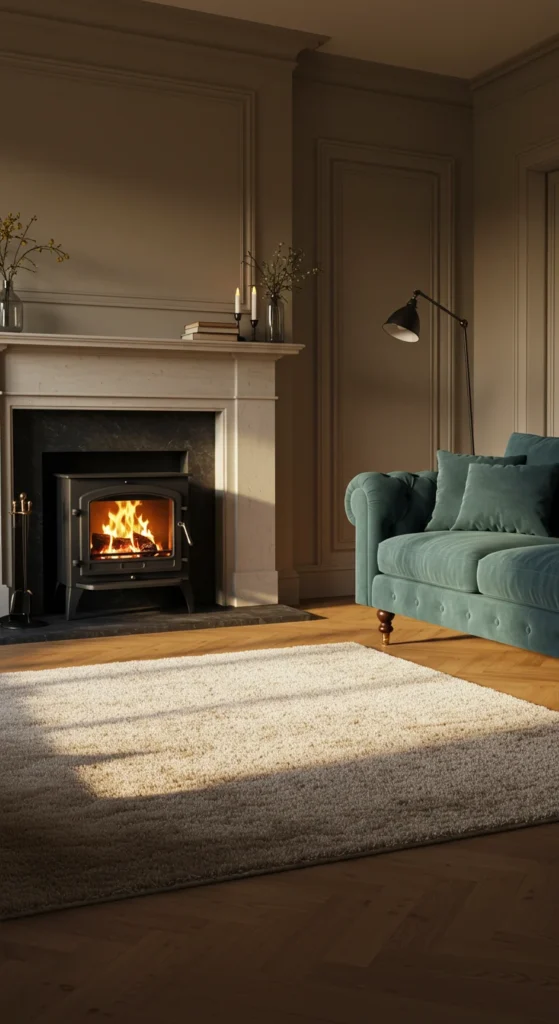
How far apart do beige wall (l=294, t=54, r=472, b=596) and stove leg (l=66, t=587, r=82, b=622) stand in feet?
4.75

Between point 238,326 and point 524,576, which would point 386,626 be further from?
point 238,326

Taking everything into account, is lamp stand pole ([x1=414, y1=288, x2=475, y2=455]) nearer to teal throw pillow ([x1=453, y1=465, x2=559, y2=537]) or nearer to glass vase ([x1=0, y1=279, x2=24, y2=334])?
teal throw pillow ([x1=453, y1=465, x2=559, y2=537])

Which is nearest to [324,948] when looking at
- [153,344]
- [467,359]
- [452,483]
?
[452,483]

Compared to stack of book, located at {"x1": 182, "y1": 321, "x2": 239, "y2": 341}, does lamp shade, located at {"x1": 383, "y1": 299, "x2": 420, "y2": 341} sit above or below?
above

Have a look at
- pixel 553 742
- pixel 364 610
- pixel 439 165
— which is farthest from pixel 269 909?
pixel 439 165

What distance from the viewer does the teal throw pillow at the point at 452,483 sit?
14.5 feet

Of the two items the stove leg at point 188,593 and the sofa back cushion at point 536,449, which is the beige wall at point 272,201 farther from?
the sofa back cushion at point 536,449

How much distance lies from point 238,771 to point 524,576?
4.69 ft

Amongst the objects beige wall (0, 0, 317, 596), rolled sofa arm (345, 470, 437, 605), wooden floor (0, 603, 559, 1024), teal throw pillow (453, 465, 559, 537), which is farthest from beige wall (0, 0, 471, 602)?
wooden floor (0, 603, 559, 1024)

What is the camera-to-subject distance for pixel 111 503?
493cm

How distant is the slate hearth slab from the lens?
14.8 ft

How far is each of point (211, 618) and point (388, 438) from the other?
1767 millimetres

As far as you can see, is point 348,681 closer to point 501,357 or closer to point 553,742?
point 553,742

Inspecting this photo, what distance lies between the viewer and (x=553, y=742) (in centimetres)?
289
